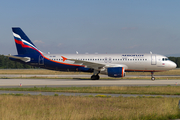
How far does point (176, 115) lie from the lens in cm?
1154

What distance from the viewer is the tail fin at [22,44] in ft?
143

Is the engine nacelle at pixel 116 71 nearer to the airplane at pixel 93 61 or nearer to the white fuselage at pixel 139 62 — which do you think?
the airplane at pixel 93 61

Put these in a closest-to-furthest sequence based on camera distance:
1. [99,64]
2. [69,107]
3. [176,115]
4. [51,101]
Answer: [176,115], [69,107], [51,101], [99,64]

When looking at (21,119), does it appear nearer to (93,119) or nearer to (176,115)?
(93,119)

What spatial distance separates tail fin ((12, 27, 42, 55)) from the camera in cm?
4353

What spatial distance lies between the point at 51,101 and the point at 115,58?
86.2ft

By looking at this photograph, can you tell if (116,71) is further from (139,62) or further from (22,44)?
(22,44)

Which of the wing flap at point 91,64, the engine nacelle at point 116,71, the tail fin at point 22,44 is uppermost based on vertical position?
the tail fin at point 22,44

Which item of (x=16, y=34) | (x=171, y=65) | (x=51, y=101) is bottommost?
(x=51, y=101)

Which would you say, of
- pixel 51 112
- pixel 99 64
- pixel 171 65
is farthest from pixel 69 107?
pixel 171 65

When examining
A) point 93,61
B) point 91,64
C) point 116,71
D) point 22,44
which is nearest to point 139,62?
point 116,71

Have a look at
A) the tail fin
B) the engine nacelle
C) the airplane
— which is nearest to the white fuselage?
the airplane

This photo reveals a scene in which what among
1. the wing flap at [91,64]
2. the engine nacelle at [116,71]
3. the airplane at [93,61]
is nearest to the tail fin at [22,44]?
the airplane at [93,61]

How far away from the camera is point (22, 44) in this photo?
43625 millimetres
